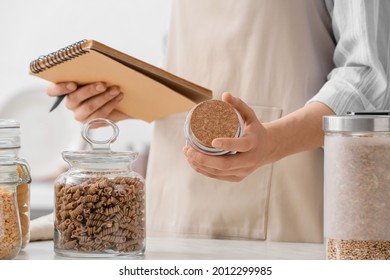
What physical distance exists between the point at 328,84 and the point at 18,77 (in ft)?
6.55

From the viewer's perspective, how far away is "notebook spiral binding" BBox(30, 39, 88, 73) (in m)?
1.15

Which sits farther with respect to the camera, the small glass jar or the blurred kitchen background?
the blurred kitchen background

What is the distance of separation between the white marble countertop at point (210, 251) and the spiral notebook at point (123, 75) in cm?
25

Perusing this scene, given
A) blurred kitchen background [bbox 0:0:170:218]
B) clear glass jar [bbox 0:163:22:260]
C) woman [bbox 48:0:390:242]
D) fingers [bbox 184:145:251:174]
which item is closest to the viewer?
clear glass jar [bbox 0:163:22:260]

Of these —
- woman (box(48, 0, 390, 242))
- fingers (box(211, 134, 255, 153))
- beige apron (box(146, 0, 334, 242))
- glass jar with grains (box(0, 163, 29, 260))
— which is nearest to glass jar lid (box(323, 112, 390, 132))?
fingers (box(211, 134, 255, 153))

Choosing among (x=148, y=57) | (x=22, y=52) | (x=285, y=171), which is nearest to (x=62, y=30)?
(x=22, y=52)

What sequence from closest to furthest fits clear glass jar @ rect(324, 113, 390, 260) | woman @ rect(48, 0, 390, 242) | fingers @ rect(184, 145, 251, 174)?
clear glass jar @ rect(324, 113, 390, 260) → fingers @ rect(184, 145, 251, 174) → woman @ rect(48, 0, 390, 242)

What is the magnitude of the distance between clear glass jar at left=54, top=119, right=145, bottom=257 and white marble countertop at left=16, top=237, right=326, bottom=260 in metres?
0.02

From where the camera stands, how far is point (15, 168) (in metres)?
1.01

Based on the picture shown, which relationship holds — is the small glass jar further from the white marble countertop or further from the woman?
the woman

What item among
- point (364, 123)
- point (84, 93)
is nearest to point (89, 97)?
point (84, 93)

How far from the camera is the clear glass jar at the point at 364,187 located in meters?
Result: 0.85
